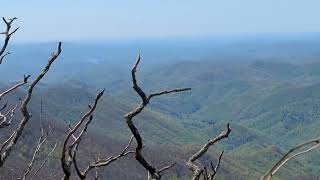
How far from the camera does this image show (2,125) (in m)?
3.54

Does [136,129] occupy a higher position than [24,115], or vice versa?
[136,129]

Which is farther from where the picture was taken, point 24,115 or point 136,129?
point 24,115

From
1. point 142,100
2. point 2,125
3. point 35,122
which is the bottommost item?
point 35,122

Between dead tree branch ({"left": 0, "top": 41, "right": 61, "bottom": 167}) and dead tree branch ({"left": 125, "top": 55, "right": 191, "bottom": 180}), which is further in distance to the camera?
dead tree branch ({"left": 0, "top": 41, "right": 61, "bottom": 167})

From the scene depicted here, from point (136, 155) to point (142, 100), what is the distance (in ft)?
0.98

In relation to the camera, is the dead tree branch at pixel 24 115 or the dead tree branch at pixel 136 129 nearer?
the dead tree branch at pixel 136 129

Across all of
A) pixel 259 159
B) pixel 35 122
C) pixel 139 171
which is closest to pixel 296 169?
pixel 259 159

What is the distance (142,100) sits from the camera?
9.07 feet

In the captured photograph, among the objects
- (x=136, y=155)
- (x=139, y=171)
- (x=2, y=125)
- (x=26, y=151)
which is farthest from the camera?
(x=139, y=171)

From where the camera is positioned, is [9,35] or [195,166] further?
[9,35]

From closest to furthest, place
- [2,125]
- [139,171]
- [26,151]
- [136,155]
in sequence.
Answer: [136,155] → [2,125] → [26,151] → [139,171]

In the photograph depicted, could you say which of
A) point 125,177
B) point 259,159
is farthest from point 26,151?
point 259,159

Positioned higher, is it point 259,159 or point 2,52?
point 2,52

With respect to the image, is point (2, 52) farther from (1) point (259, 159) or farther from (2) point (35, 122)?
(1) point (259, 159)
